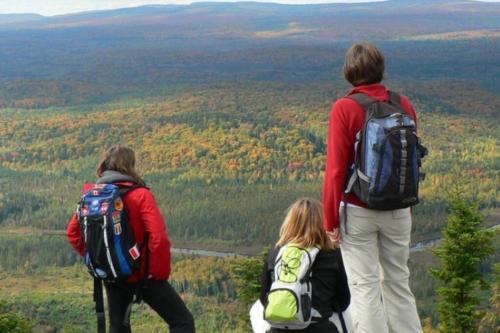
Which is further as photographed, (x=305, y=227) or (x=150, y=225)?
(x=150, y=225)

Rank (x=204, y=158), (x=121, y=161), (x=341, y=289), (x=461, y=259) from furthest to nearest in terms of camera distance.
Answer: (x=204, y=158) → (x=461, y=259) → (x=121, y=161) → (x=341, y=289)

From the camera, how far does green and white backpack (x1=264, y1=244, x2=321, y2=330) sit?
5.83 metres

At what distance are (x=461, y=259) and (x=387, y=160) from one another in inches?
276

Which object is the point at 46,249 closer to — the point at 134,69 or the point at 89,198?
the point at 89,198

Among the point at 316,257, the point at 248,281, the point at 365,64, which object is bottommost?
the point at 248,281

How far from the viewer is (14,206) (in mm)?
78562

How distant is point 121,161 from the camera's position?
22.0 feet

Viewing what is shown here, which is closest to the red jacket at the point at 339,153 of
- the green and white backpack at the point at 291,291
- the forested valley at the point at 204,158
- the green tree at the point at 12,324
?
the green and white backpack at the point at 291,291

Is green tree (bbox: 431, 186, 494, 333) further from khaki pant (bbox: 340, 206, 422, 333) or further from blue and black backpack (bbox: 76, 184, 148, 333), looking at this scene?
blue and black backpack (bbox: 76, 184, 148, 333)

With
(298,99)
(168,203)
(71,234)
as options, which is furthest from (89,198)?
A: (298,99)

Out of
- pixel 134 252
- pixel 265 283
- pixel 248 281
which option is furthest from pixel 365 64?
pixel 248 281

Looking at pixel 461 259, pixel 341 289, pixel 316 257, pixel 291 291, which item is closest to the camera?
pixel 291 291

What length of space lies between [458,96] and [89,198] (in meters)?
130

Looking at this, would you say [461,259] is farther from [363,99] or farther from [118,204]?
[118,204]
